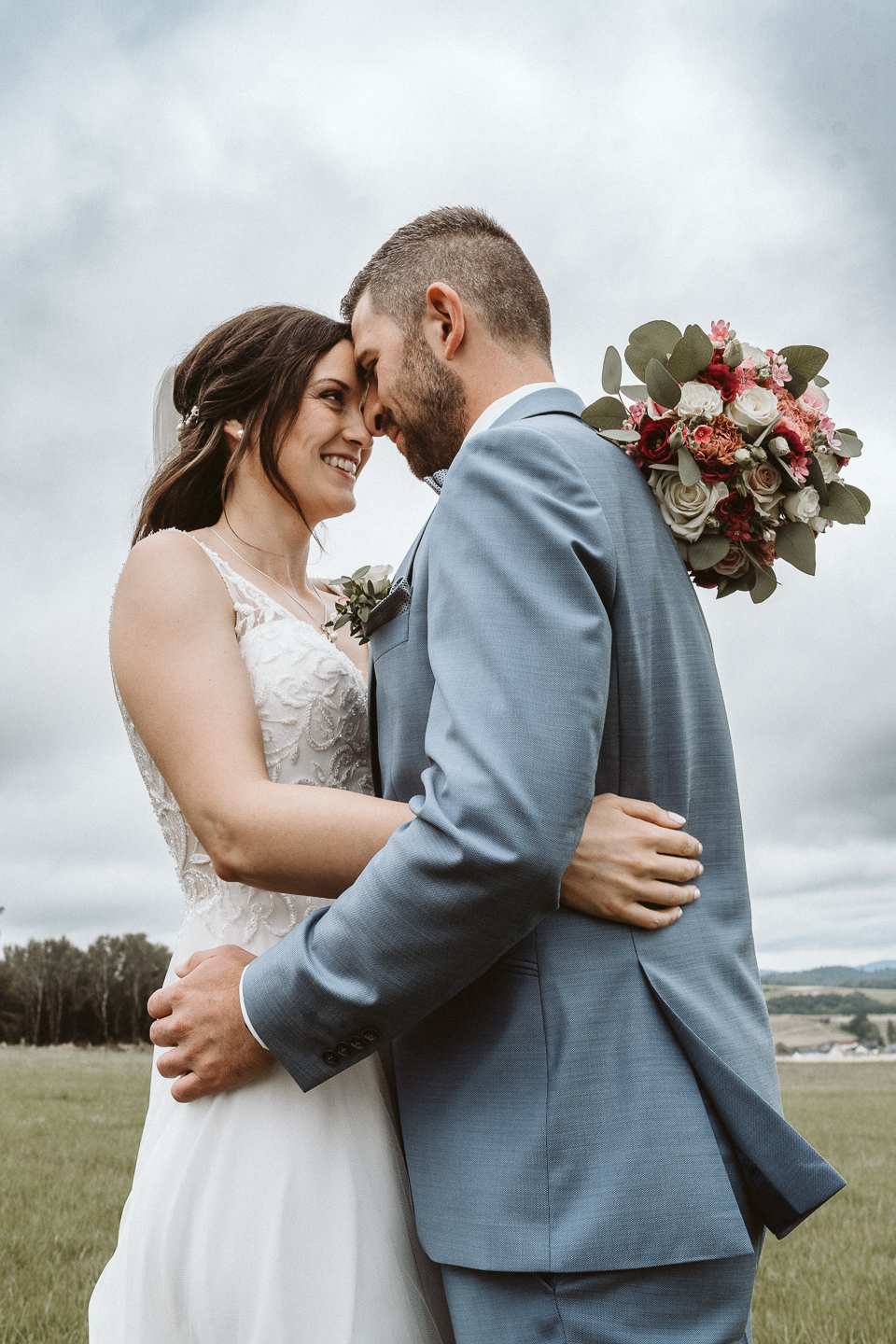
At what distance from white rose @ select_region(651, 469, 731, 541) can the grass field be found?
5.01 m

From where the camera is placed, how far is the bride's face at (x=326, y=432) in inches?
136

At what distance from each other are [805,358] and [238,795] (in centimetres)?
183

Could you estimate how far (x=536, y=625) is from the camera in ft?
6.14

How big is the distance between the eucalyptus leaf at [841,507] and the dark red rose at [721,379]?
39 cm

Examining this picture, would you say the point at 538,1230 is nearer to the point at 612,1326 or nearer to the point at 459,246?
the point at 612,1326

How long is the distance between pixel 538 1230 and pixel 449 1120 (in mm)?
271

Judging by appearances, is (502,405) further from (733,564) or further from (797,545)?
(797,545)

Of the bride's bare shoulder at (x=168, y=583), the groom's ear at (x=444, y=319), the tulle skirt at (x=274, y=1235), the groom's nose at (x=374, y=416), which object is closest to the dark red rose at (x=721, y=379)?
the groom's ear at (x=444, y=319)

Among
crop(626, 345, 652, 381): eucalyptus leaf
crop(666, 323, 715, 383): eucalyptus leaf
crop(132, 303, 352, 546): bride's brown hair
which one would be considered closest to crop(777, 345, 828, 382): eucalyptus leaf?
crop(666, 323, 715, 383): eucalyptus leaf

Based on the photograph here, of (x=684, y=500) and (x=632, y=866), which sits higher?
(x=684, y=500)

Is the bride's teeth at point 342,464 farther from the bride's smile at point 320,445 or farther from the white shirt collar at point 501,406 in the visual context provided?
the white shirt collar at point 501,406

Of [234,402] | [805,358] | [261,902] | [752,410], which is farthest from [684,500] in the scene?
[234,402]

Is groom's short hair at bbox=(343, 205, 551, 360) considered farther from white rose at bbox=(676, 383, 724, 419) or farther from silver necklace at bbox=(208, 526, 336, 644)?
silver necklace at bbox=(208, 526, 336, 644)

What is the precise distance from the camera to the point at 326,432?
344 centimetres
